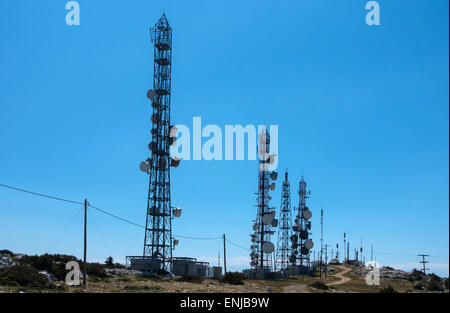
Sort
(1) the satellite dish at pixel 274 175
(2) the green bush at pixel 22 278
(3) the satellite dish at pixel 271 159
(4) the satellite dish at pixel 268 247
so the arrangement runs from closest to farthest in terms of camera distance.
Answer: (2) the green bush at pixel 22 278
(4) the satellite dish at pixel 268 247
(1) the satellite dish at pixel 274 175
(3) the satellite dish at pixel 271 159

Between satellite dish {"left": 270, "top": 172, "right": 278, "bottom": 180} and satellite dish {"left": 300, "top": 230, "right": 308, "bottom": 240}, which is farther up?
satellite dish {"left": 270, "top": 172, "right": 278, "bottom": 180}

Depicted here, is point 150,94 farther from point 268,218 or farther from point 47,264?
point 268,218

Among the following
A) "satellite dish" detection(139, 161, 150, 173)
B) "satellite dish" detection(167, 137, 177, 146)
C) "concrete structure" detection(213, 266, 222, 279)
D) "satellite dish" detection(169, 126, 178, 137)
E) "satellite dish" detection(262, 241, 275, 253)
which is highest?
"satellite dish" detection(169, 126, 178, 137)

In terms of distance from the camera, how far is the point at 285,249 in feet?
257

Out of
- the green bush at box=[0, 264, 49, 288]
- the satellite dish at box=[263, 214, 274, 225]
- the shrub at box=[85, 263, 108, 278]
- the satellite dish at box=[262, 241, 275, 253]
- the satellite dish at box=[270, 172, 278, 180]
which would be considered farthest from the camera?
the satellite dish at box=[270, 172, 278, 180]

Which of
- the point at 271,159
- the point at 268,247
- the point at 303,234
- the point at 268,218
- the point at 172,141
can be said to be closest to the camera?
the point at 172,141

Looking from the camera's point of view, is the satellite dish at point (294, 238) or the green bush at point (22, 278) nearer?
the green bush at point (22, 278)

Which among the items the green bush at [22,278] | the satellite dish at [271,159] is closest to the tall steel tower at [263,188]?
the satellite dish at [271,159]

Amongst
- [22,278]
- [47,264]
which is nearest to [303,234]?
[47,264]

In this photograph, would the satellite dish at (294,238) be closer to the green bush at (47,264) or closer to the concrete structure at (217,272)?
the concrete structure at (217,272)

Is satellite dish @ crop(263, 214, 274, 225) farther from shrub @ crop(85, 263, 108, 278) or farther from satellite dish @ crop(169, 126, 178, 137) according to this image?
shrub @ crop(85, 263, 108, 278)

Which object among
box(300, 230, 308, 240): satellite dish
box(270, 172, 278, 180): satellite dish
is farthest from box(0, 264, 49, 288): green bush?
box(300, 230, 308, 240): satellite dish
